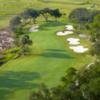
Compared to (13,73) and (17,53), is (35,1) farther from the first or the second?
(13,73)

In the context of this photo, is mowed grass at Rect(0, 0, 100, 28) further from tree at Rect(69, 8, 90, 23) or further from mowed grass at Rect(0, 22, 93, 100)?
mowed grass at Rect(0, 22, 93, 100)

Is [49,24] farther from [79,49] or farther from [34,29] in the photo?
[79,49]

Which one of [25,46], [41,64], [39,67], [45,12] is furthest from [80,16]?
[39,67]

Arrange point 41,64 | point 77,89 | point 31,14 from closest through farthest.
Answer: point 77,89
point 41,64
point 31,14

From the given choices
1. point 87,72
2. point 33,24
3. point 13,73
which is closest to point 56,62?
point 13,73

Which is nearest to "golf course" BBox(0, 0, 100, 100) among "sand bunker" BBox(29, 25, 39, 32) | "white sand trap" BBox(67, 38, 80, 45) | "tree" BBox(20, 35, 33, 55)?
"white sand trap" BBox(67, 38, 80, 45)

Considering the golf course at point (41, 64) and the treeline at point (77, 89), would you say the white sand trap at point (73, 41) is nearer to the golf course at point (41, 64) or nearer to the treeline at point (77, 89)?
the golf course at point (41, 64)

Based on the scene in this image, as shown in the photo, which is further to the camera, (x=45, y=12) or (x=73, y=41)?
(x=45, y=12)

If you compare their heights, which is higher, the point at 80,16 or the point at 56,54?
the point at 56,54
